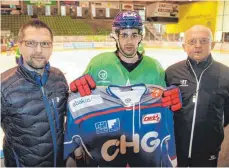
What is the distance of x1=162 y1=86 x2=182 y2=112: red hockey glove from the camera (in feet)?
4.62

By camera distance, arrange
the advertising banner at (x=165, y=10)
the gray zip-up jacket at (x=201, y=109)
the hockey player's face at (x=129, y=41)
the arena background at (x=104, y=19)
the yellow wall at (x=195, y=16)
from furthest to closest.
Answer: the advertising banner at (x=165, y=10)
the yellow wall at (x=195, y=16)
the arena background at (x=104, y=19)
the gray zip-up jacket at (x=201, y=109)
the hockey player's face at (x=129, y=41)

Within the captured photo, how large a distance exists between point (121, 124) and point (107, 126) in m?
0.08

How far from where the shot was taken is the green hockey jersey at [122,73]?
1.53 metres

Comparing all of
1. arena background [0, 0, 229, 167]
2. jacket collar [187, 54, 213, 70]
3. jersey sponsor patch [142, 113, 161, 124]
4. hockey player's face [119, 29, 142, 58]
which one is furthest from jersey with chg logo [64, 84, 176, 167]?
arena background [0, 0, 229, 167]

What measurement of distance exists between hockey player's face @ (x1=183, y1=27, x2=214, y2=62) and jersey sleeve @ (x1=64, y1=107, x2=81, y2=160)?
0.97 m

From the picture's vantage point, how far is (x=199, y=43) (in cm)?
175

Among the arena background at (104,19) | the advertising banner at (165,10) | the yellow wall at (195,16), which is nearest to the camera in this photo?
the arena background at (104,19)

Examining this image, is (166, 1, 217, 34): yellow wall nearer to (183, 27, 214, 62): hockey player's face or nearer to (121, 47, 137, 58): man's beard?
(183, 27, 214, 62): hockey player's face

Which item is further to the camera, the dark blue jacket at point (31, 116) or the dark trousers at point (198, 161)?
the dark trousers at point (198, 161)

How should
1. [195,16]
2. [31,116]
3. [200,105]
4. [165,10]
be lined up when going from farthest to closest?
1. [165,10]
2. [195,16]
3. [200,105]
4. [31,116]

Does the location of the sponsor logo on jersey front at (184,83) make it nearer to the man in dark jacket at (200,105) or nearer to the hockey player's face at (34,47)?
the man in dark jacket at (200,105)

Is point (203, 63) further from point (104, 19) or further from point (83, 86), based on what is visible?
point (104, 19)

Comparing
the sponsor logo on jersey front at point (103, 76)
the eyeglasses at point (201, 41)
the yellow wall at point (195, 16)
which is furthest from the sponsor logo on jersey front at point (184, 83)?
the yellow wall at point (195, 16)

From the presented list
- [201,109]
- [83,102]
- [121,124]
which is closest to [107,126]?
[121,124]
